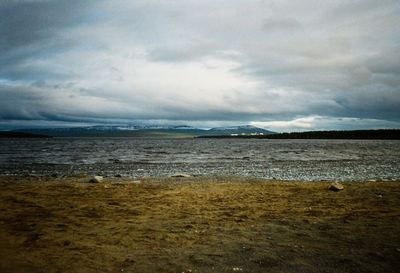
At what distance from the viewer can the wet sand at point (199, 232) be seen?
770 cm

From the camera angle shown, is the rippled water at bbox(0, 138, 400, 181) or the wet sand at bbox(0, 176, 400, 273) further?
the rippled water at bbox(0, 138, 400, 181)

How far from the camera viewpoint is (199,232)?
10234 mm

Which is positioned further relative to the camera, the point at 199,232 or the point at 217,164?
the point at 217,164

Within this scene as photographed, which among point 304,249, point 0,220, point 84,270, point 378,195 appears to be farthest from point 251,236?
point 378,195

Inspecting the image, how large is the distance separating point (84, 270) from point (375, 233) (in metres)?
8.61

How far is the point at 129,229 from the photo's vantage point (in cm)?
1044

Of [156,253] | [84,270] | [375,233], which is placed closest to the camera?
[84,270]

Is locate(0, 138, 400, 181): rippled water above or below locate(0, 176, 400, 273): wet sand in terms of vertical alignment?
below

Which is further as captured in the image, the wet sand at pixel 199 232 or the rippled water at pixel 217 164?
the rippled water at pixel 217 164

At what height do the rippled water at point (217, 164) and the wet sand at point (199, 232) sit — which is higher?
the wet sand at point (199, 232)

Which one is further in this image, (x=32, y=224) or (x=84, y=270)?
(x=32, y=224)

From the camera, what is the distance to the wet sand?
303 inches

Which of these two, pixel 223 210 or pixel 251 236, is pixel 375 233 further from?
pixel 223 210

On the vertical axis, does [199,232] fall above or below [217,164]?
above
